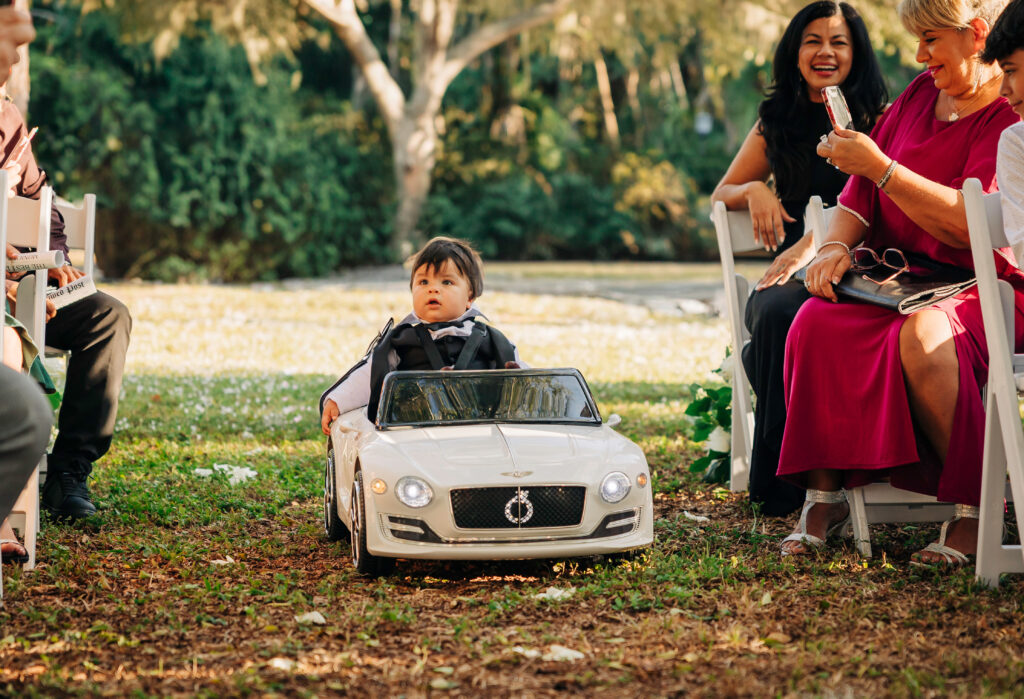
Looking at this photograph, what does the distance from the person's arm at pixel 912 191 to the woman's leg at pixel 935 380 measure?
326 millimetres

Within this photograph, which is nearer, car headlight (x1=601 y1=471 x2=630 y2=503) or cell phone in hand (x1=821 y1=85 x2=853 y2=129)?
car headlight (x1=601 y1=471 x2=630 y2=503)

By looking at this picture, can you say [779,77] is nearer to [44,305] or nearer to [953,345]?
[953,345]

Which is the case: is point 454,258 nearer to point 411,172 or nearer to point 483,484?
point 483,484

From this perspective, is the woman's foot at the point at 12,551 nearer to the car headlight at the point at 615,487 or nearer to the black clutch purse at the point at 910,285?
the car headlight at the point at 615,487

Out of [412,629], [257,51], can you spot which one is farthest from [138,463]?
[257,51]

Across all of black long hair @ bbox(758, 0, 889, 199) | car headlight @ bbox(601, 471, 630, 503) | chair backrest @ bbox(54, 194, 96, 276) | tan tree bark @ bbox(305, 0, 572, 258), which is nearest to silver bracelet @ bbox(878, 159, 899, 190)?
black long hair @ bbox(758, 0, 889, 199)

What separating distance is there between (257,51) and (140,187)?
→ 12.3 ft

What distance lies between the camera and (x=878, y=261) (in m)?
4.63

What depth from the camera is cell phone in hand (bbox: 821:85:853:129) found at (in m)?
4.52

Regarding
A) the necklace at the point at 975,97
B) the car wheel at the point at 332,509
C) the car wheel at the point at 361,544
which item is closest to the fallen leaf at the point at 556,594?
the car wheel at the point at 361,544

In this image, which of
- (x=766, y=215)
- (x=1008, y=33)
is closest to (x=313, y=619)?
(x=1008, y=33)

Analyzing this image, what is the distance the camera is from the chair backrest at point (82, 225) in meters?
5.21

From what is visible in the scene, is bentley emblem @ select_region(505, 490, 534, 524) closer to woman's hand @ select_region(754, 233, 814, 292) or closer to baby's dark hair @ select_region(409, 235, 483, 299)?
baby's dark hair @ select_region(409, 235, 483, 299)

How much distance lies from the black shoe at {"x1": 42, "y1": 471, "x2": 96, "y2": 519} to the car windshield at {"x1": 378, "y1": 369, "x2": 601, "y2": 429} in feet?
5.16
